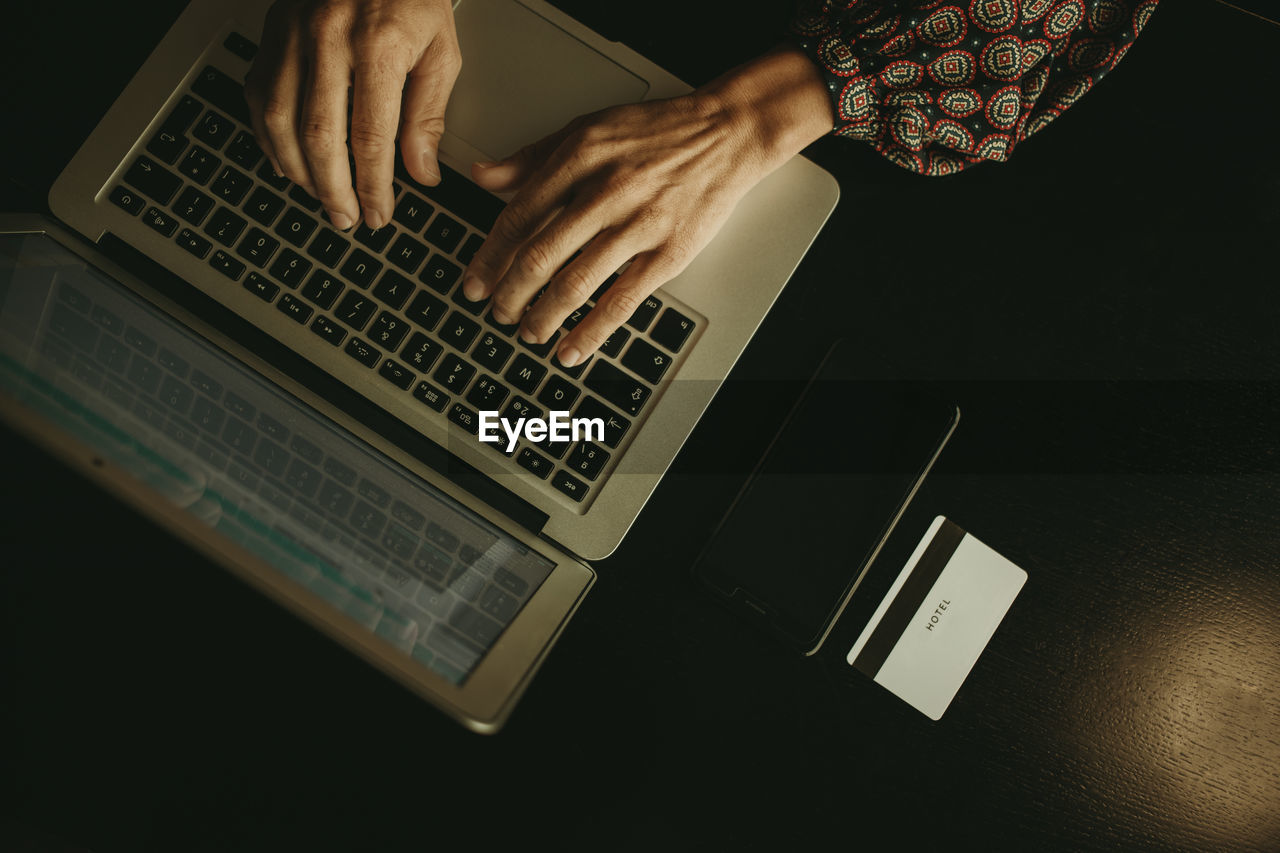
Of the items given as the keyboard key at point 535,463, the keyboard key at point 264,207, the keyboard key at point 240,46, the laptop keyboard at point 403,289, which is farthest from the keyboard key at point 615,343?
the keyboard key at point 240,46

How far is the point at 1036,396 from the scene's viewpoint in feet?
2.48

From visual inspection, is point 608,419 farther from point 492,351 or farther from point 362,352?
point 362,352

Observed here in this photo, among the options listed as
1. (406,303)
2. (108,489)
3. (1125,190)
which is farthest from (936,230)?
(108,489)

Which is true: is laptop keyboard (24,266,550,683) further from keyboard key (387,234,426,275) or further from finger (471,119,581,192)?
finger (471,119,581,192)

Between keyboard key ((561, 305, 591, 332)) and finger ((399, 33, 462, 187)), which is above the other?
finger ((399, 33, 462, 187))

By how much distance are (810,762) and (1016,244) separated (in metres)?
0.53

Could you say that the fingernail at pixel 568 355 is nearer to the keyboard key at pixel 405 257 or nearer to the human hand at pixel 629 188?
the human hand at pixel 629 188

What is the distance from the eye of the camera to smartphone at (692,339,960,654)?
0.73 metres

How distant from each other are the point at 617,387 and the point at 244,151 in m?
0.41

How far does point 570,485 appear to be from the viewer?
69 centimetres

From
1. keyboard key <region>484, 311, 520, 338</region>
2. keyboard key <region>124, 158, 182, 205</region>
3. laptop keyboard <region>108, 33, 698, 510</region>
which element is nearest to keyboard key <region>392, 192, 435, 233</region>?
laptop keyboard <region>108, 33, 698, 510</region>

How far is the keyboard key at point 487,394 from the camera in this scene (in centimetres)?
70

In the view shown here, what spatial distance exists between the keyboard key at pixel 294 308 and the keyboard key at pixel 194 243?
0.08 meters

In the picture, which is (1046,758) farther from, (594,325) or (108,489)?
(108,489)
